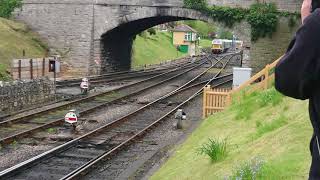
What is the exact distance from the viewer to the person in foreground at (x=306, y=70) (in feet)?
8.05

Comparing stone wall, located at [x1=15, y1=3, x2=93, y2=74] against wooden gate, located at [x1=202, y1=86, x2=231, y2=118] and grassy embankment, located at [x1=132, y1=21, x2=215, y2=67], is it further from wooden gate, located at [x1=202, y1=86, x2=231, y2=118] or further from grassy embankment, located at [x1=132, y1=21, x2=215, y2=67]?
wooden gate, located at [x1=202, y1=86, x2=231, y2=118]

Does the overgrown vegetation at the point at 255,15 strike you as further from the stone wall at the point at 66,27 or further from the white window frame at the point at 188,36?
the white window frame at the point at 188,36

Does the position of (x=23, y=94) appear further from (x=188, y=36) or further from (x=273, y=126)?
(x=188, y=36)

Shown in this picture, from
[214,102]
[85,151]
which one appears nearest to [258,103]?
[85,151]

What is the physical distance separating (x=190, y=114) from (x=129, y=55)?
2570 centimetres

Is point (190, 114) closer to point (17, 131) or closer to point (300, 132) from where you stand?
point (17, 131)

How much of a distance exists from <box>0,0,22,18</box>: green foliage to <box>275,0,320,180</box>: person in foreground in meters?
41.6

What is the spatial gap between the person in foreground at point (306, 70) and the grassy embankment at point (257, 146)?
418 centimetres

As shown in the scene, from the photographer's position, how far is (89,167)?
12.4m

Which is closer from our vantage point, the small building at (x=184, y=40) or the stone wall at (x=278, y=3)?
the stone wall at (x=278, y=3)

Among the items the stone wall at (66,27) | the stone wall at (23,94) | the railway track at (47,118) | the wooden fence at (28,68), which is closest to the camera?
the railway track at (47,118)

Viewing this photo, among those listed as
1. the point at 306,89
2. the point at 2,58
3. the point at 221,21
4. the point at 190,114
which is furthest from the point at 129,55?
the point at 306,89

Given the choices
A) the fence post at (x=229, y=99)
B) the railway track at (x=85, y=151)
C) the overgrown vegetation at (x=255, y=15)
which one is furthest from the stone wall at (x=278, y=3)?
the fence post at (x=229, y=99)

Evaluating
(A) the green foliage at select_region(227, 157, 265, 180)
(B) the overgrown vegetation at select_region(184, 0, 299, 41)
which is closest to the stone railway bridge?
(B) the overgrown vegetation at select_region(184, 0, 299, 41)
